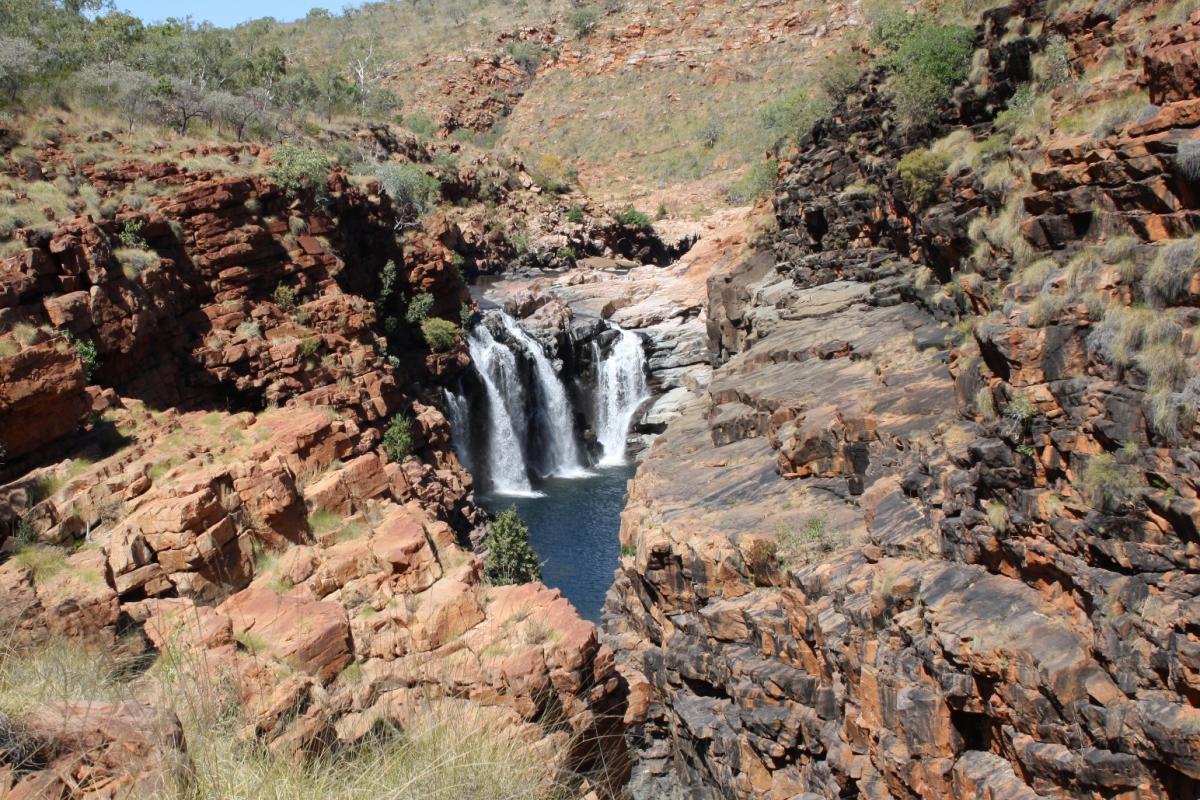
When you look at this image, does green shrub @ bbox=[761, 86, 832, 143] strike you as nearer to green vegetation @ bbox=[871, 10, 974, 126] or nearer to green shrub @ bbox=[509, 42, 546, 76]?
green vegetation @ bbox=[871, 10, 974, 126]

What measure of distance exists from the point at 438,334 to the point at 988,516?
24.2 metres

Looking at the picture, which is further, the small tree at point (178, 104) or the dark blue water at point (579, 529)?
the small tree at point (178, 104)

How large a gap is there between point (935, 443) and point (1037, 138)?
5601mm

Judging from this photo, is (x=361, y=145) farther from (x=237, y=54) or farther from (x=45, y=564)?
(x=45, y=564)

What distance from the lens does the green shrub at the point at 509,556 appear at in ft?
76.7

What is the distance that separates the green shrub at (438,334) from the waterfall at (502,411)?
266 centimetres

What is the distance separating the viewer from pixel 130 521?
12.8 m

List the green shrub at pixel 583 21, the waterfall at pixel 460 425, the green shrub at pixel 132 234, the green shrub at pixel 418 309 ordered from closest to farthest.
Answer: the green shrub at pixel 132 234 → the green shrub at pixel 418 309 → the waterfall at pixel 460 425 → the green shrub at pixel 583 21

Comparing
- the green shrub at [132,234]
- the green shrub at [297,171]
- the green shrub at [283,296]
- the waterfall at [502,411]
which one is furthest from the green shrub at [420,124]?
the green shrub at [132,234]

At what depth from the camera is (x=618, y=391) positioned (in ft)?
131

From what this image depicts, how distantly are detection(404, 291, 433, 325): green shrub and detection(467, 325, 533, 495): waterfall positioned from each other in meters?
3.57

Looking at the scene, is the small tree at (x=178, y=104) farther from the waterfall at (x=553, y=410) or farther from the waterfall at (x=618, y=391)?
the waterfall at (x=618, y=391)

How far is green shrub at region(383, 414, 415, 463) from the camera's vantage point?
84.2 feet

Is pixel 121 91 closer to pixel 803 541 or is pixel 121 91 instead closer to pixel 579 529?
pixel 579 529
